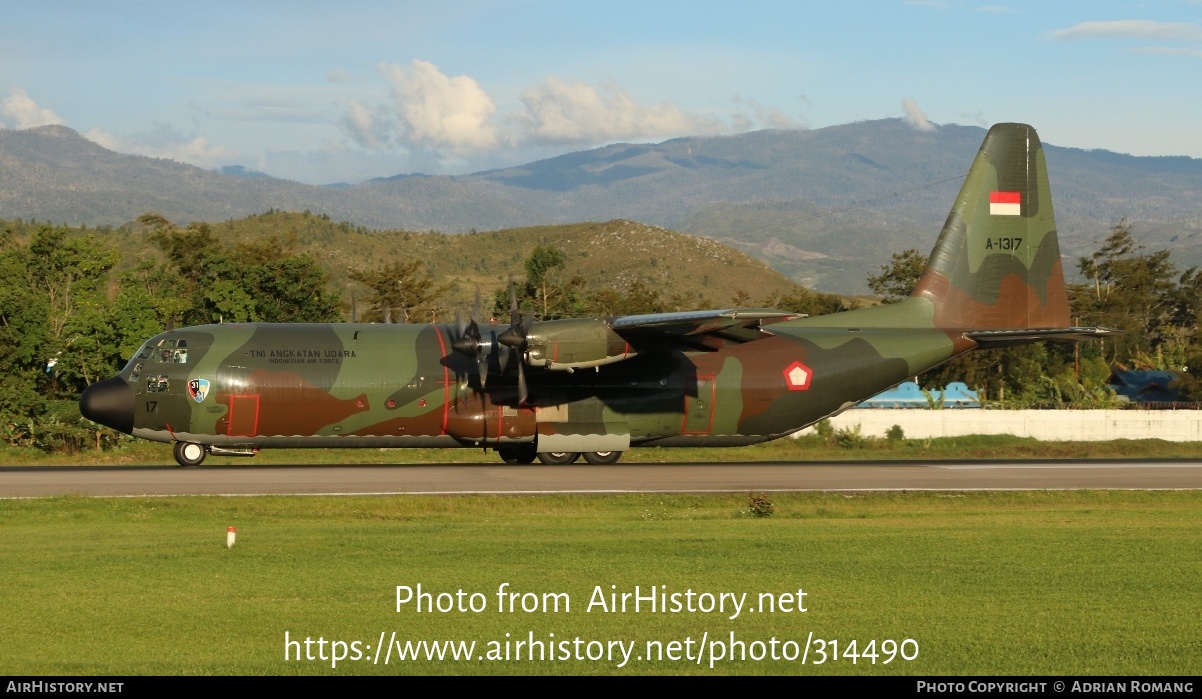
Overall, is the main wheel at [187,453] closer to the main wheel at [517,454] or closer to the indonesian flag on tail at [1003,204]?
the main wheel at [517,454]

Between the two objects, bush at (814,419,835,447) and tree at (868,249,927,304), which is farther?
tree at (868,249,927,304)

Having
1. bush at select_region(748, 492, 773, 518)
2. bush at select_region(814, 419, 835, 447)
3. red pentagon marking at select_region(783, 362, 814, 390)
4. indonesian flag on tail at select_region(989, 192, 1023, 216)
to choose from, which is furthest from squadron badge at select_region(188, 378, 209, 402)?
bush at select_region(814, 419, 835, 447)

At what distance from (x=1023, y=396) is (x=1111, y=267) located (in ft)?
126

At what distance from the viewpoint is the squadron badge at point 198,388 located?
91.1 ft

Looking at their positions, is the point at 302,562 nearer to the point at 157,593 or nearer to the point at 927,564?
the point at 157,593

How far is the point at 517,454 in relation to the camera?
3114cm

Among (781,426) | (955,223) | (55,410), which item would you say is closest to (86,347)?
(55,410)

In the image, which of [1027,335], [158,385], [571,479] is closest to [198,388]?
[158,385]

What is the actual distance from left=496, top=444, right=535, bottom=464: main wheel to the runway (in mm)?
703

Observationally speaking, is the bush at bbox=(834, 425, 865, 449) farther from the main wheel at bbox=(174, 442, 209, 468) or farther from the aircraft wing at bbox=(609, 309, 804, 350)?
the main wheel at bbox=(174, 442, 209, 468)

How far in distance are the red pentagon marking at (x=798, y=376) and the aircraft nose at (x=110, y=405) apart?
15.2 metres

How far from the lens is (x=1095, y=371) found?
213 ft

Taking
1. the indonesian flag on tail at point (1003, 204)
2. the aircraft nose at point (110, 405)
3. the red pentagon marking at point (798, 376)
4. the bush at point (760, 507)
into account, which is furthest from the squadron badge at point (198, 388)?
the indonesian flag on tail at point (1003, 204)

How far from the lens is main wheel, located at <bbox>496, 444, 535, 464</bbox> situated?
101 ft
